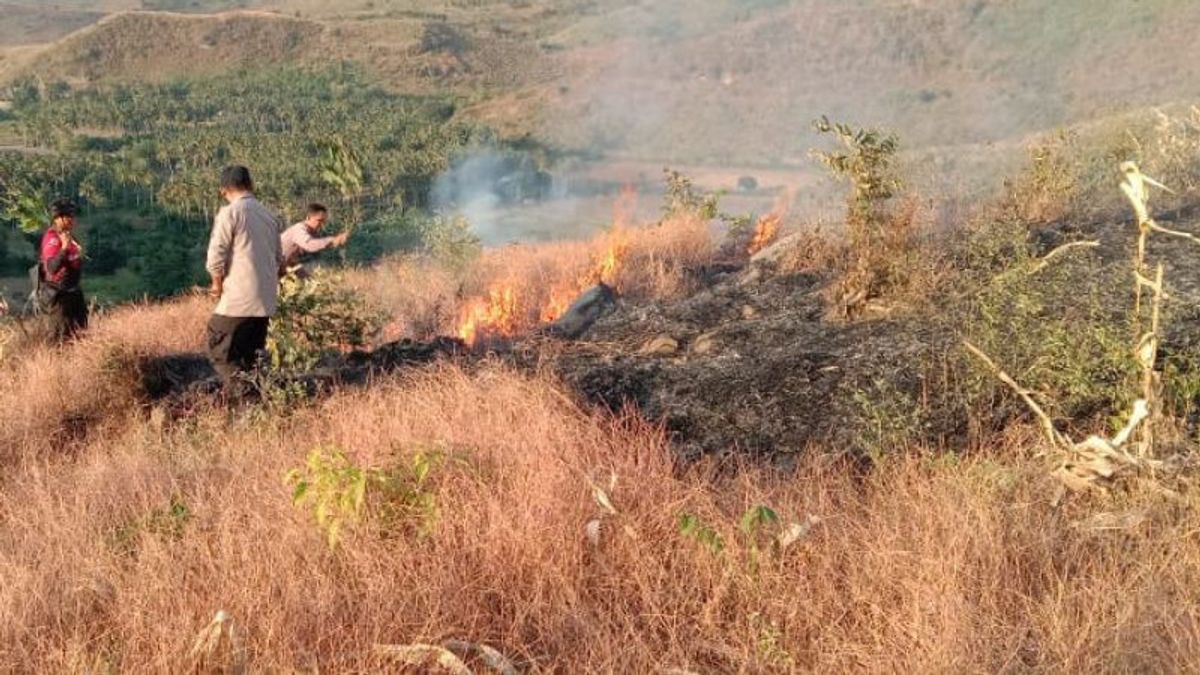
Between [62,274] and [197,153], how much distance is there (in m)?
51.3

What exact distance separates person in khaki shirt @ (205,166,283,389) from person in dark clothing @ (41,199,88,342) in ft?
6.87

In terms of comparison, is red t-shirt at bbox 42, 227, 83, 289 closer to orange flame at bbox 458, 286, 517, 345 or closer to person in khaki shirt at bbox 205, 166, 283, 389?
person in khaki shirt at bbox 205, 166, 283, 389

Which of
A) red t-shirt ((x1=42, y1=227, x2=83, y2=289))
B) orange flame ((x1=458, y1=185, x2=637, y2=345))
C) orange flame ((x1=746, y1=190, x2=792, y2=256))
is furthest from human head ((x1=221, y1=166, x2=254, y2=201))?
orange flame ((x1=746, y1=190, x2=792, y2=256))

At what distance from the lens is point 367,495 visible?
2.94 meters

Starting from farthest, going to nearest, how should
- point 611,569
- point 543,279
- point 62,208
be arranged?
point 543,279, point 62,208, point 611,569

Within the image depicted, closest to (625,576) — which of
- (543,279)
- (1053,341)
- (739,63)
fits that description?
(1053,341)

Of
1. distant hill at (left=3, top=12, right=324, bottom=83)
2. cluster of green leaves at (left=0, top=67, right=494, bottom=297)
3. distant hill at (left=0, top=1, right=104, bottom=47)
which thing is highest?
distant hill at (left=0, top=1, right=104, bottom=47)

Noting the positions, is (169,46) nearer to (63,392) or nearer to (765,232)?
(765,232)

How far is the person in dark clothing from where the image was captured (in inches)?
259

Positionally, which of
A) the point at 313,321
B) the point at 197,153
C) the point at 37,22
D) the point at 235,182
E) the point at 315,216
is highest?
the point at 37,22

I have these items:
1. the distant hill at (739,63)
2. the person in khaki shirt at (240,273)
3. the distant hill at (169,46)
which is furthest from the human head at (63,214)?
the distant hill at (169,46)

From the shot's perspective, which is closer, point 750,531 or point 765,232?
point 750,531

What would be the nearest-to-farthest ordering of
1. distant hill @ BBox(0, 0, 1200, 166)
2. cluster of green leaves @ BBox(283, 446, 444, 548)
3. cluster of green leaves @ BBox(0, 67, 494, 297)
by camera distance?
cluster of green leaves @ BBox(283, 446, 444, 548) < cluster of green leaves @ BBox(0, 67, 494, 297) < distant hill @ BBox(0, 0, 1200, 166)

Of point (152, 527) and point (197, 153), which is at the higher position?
point (152, 527)
